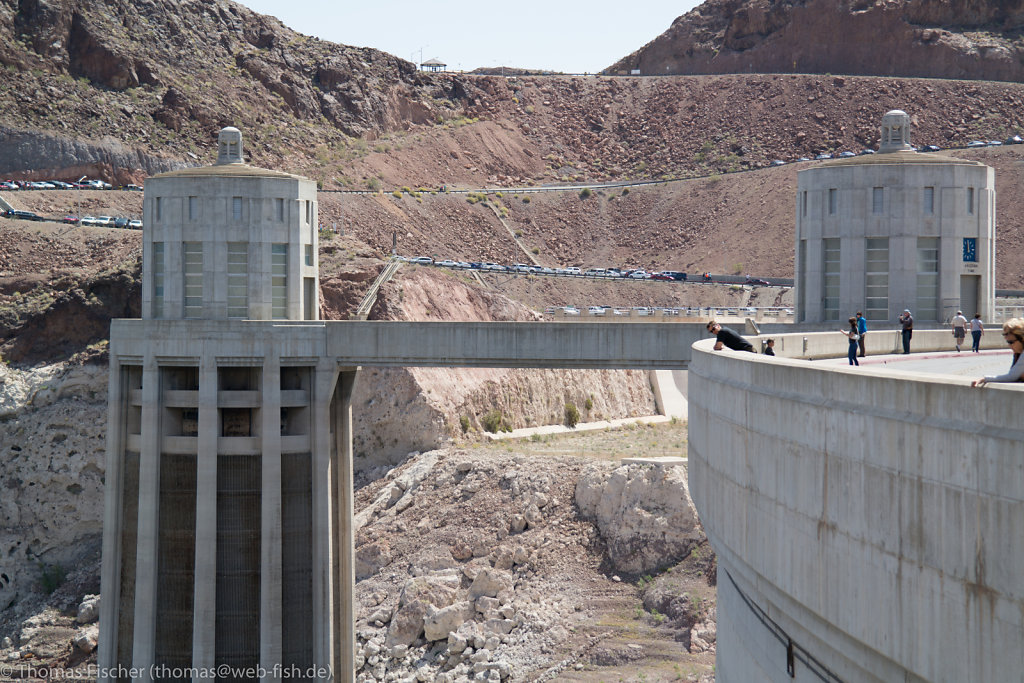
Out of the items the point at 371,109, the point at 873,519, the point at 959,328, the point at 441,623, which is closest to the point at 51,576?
the point at 441,623

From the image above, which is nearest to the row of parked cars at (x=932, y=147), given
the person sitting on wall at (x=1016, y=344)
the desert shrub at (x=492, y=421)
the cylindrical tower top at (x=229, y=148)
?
the desert shrub at (x=492, y=421)

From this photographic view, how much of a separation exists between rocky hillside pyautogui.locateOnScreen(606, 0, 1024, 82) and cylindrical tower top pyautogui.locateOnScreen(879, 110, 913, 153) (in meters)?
119

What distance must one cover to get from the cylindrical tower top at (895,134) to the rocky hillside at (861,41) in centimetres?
11893

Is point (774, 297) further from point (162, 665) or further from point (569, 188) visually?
point (162, 665)

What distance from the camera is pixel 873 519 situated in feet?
31.1

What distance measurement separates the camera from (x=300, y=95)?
396 feet

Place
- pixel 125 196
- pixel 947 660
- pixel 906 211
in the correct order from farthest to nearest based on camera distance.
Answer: pixel 125 196
pixel 906 211
pixel 947 660

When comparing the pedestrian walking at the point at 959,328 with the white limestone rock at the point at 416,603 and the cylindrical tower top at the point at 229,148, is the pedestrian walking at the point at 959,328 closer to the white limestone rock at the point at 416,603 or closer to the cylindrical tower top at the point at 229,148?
the cylindrical tower top at the point at 229,148

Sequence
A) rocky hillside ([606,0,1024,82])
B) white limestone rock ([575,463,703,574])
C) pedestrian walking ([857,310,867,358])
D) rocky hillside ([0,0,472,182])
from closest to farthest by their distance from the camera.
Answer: pedestrian walking ([857,310,867,358]), white limestone rock ([575,463,703,574]), rocky hillside ([0,0,472,182]), rocky hillside ([606,0,1024,82])

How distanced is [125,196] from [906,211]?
238 feet

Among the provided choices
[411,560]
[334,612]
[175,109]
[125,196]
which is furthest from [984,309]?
[175,109]

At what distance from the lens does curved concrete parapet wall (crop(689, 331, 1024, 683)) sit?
8086 mm

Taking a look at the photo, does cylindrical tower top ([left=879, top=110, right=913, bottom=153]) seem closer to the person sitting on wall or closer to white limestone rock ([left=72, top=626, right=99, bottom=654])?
the person sitting on wall

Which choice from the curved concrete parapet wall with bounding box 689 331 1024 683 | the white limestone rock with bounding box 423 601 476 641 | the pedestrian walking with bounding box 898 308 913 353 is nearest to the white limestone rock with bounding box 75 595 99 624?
the white limestone rock with bounding box 423 601 476 641
